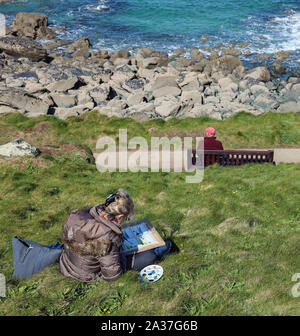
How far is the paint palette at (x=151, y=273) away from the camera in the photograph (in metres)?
6.93

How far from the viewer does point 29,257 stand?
7.03m

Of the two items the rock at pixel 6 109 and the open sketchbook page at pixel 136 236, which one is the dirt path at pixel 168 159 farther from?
the rock at pixel 6 109

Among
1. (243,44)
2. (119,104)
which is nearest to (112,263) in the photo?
(119,104)

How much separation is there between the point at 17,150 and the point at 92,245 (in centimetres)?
881

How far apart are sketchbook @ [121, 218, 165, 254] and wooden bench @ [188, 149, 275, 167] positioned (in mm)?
5984

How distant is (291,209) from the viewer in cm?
941

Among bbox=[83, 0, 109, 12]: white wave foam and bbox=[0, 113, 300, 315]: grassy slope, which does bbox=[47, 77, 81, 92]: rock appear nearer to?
bbox=[0, 113, 300, 315]: grassy slope

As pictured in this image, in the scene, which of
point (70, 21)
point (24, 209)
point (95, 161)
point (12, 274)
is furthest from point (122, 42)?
point (12, 274)

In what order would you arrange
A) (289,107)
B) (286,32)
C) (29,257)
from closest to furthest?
(29,257) → (289,107) → (286,32)

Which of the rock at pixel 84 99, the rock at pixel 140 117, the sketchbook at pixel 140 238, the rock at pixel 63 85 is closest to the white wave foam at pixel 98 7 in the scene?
the rock at pixel 63 85

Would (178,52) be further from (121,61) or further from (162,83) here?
(162,83)

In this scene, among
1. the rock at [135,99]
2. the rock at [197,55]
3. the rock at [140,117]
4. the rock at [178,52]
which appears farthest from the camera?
the rock at [178,52]

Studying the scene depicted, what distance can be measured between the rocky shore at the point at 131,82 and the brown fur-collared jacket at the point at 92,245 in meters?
15.2

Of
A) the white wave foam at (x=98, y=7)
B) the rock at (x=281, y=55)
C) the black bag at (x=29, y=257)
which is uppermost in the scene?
the black bag at (x=29, y=257)
